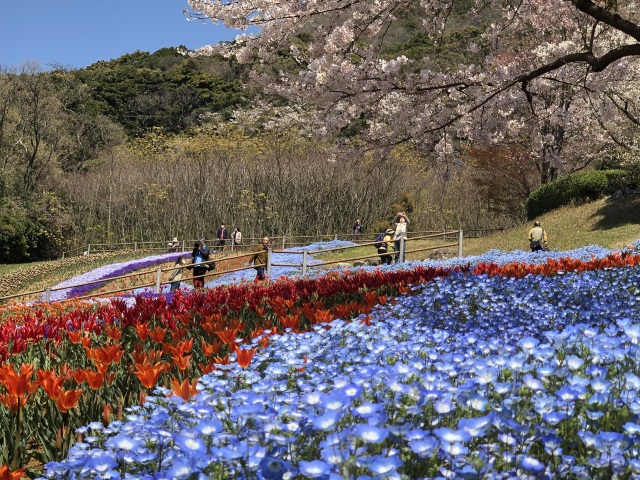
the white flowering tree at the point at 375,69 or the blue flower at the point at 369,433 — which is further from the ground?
the white flowering tree at the point at 375,69

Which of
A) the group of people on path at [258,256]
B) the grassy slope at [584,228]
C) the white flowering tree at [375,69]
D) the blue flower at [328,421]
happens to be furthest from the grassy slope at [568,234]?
the blue flower at [328,421]

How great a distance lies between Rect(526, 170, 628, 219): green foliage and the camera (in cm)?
2275

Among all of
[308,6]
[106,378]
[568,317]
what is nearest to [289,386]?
[106,378]

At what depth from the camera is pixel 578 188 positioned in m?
22.9

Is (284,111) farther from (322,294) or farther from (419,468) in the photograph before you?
(419,468)

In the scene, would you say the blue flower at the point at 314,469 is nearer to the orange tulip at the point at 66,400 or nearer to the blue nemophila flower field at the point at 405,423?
the blue nemophila flower field at the point at 405,423

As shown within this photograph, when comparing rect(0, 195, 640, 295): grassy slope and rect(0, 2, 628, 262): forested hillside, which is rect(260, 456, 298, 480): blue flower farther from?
rect(0, 195, 640, 295): grassy slope

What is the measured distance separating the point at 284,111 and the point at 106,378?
41.7m

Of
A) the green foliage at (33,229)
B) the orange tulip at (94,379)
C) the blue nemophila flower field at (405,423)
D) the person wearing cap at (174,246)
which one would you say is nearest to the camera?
the blue nemophila flower field at (405,423)

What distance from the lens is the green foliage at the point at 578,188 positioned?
22750 millimetres

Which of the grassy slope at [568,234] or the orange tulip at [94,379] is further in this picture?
the grassy slope at [568,234]

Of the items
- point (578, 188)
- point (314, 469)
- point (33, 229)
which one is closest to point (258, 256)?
point (314, 469)

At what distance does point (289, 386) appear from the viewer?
10.3 ft

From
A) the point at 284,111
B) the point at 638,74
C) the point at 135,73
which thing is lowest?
the point at 638,74
